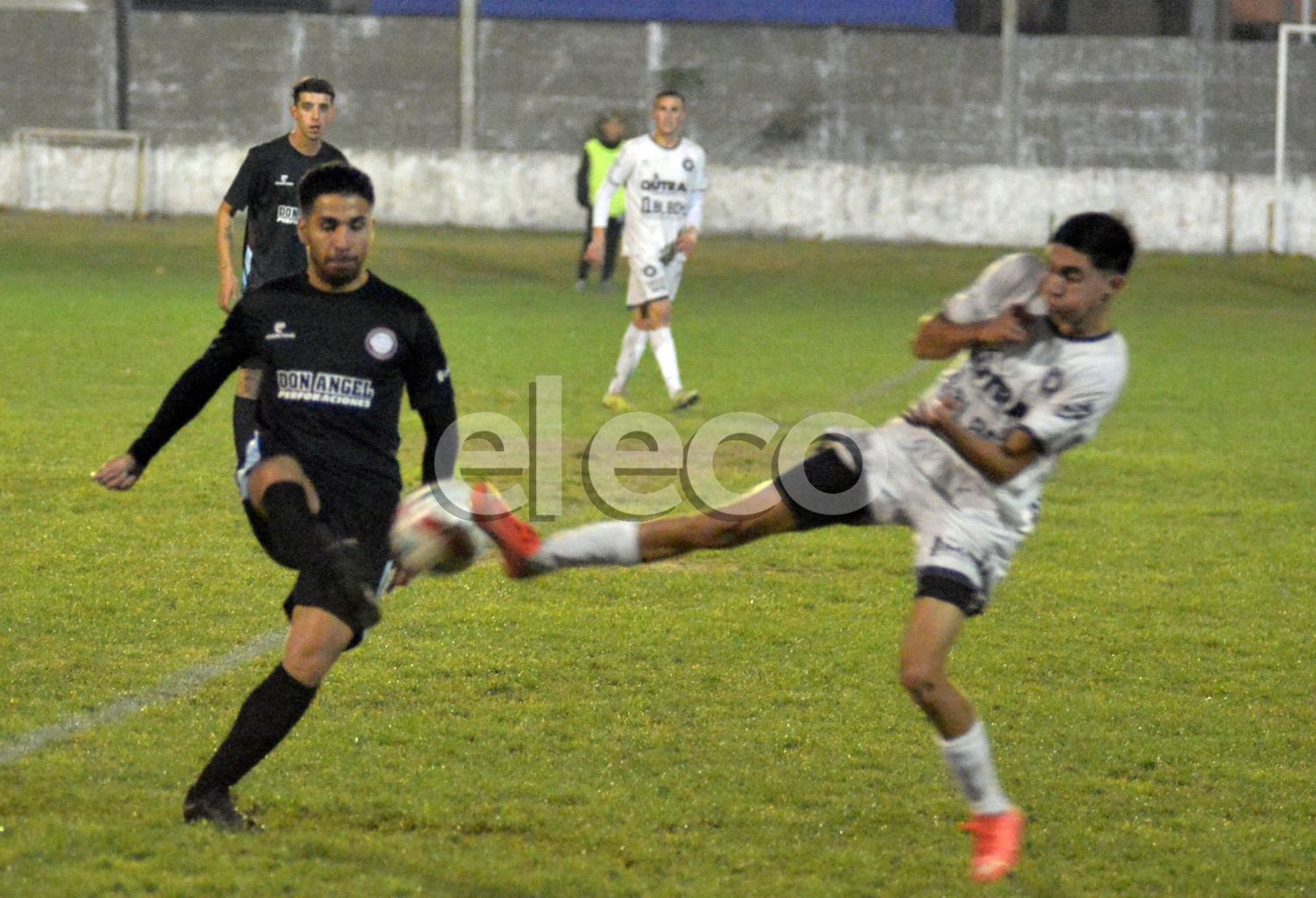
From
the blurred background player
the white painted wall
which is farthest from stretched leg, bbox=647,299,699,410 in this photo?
the white painted wall

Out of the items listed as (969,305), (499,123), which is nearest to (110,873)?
(969,305)

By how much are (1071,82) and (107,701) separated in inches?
1069

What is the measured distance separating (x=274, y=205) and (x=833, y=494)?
413 cm

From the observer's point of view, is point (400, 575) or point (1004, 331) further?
point (400, 575)

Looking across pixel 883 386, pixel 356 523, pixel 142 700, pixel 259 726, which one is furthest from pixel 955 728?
pixel 883 386

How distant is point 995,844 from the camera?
4.05 meters

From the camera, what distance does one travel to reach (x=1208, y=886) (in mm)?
4137

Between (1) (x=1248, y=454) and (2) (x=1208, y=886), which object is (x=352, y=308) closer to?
(2) (x=1208, y=886)

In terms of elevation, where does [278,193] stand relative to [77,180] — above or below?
below

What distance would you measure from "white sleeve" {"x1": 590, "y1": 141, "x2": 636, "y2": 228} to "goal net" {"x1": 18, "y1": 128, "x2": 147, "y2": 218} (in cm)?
1845

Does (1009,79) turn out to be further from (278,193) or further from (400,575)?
(400,575)

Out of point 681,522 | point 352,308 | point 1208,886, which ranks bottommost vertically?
point 1208,886

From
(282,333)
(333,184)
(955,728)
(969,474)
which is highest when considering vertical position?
(333,184)

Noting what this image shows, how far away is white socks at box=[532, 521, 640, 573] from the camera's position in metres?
4.69
